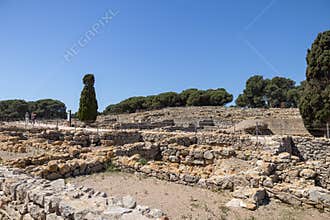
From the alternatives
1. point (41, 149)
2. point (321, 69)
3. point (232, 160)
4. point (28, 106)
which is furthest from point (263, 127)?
point (28, 106)

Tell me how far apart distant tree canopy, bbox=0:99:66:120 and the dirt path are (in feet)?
180

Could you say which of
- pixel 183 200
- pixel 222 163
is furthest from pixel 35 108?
pixel 183 200

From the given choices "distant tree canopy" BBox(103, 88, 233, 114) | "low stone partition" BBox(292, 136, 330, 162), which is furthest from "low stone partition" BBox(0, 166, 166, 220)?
"distant tree canopy" BBox(103, 88, 233, 114)

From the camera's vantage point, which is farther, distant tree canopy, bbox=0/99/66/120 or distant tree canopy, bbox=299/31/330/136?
distant tree canopy, bbox=0/99/66/120

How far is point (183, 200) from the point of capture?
7398 mm

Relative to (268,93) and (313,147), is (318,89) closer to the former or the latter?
(313,147)

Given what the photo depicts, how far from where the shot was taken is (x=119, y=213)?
13.1 ft

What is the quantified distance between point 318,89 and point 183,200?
60.8 feet

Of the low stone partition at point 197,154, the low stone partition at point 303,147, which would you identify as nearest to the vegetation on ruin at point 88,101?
the low stone partition at point 197,154

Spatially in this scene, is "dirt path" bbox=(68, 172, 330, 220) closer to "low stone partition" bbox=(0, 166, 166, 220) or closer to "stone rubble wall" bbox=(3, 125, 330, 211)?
"stone rubble wall" bbox=(3, 125, 330, 211)

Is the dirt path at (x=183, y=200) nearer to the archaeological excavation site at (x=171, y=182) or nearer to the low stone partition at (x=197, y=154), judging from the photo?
the archaeological excavation site at (x=171, y=182)

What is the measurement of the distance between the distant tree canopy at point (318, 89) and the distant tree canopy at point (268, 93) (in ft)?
104

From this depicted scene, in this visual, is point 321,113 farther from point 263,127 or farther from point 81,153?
point 81,153

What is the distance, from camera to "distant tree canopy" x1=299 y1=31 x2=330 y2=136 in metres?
19.8
